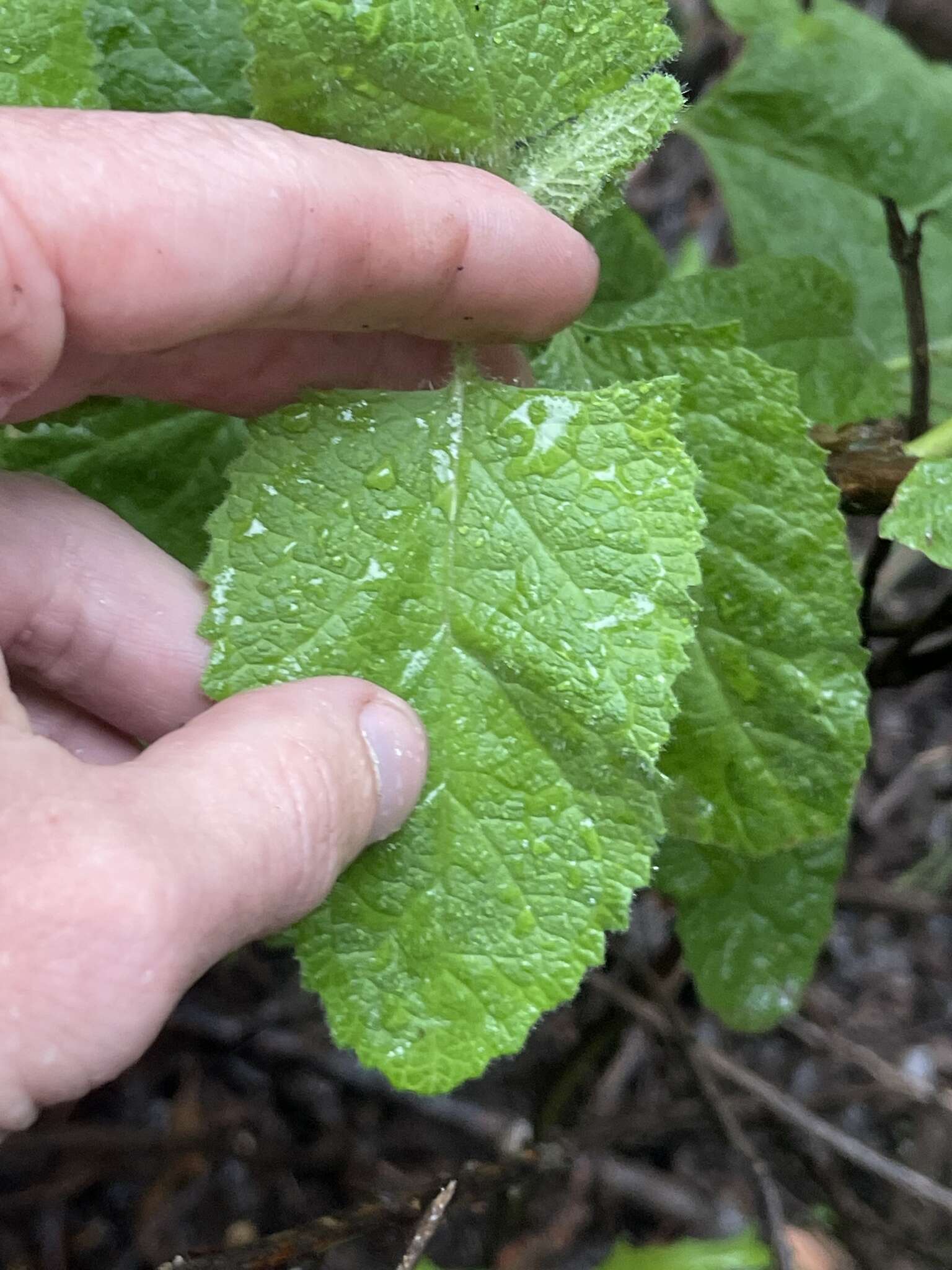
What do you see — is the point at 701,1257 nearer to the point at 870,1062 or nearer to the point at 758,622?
the point at 870,1062

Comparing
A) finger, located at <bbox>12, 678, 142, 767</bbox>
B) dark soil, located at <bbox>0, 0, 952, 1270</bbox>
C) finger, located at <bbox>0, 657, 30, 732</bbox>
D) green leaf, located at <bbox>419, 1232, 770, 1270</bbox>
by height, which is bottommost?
dark soil, located at <bbox>0, 0, 952, 1270</bbox>

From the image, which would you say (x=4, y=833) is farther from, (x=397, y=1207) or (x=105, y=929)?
(x=397, y=1207)

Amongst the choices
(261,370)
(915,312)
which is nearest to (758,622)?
(915,312)

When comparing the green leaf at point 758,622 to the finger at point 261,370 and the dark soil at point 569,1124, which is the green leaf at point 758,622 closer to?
the finger at point 261,370

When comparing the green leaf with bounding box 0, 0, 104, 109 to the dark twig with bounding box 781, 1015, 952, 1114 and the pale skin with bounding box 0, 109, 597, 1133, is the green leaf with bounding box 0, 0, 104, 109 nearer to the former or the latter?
the pale skin with bounding box 0, 109, 597, 1133

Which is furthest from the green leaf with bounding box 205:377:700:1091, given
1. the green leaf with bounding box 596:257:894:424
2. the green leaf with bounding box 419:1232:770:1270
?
the green leaf with bounding box 419:1232:770:1270

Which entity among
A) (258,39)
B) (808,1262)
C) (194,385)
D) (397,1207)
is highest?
(258,39)

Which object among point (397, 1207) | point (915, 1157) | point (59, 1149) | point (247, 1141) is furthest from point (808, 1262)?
point (59, 1149)
